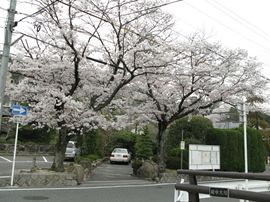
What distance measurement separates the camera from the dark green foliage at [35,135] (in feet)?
107

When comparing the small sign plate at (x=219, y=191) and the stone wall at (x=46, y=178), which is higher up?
the small sign plate at (x=219, y=191)

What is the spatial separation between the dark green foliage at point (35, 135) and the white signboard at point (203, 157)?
20.2m

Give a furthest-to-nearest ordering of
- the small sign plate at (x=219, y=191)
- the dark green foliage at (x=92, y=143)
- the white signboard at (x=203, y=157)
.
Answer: the dark green foliage at (x=92, y=143), the white signboard at (x=203, y=157), the small sign plate at (x=219, y=191)

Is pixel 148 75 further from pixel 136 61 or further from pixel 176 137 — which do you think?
pixel 176 137

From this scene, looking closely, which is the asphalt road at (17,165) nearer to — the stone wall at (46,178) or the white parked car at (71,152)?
the stone wall at (46,178)

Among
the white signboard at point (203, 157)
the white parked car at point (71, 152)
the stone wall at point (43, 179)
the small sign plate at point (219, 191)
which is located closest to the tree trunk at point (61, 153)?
the stone wall at point (43, 179)

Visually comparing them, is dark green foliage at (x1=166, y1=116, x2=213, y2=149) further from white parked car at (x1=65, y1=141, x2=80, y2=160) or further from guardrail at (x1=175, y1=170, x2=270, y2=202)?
guardrail at (x1=175, y1=170, x2=270, y2=202)

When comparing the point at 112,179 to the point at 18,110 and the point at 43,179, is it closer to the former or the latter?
the point at 43,179

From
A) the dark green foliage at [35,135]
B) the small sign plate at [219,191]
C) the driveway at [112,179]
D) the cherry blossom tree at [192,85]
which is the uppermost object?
the cherry blossom tree at [192,85]

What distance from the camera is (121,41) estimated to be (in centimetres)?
1644

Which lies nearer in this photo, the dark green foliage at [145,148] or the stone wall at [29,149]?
the dark green foliage at [145,148]

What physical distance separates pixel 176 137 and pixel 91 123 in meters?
13.4

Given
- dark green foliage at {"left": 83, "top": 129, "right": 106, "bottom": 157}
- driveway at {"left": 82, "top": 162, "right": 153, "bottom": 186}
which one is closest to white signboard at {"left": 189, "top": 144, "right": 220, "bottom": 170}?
driveway at {"left": 82, "top": 162, "right": 153, "bottom": 186}

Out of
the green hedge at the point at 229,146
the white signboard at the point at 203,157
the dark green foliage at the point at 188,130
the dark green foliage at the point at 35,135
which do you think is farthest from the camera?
the dark green foliage at the point at 35,135
